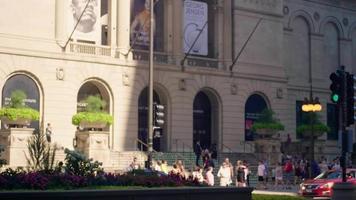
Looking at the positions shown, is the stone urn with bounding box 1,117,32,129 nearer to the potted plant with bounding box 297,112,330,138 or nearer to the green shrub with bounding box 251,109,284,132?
the green shrub with bounding box 251,109,284,132

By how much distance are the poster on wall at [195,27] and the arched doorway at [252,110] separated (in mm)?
5454

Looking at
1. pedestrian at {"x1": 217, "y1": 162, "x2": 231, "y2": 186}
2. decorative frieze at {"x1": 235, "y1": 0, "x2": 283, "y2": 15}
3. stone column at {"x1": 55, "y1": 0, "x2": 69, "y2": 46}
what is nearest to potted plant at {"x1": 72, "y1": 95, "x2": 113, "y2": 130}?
stone column at {"x1": 55, "y1": 0, "x2": 69, "y2": 46}

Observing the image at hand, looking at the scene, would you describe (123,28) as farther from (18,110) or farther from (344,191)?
(344,191)

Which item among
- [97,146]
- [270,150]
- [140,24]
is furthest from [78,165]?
[270,150]

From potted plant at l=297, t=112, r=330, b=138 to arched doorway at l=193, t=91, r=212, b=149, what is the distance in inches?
305

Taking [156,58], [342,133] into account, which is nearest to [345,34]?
[156,58]

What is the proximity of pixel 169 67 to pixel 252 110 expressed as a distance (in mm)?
9039

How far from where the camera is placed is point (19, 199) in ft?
49.3

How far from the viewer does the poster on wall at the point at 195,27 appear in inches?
2050

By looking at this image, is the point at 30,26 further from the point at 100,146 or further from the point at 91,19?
the point at 100,146

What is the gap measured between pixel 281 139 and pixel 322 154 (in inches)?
169

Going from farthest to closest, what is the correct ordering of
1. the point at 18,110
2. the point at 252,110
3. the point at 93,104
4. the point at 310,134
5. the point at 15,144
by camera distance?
1. the point at 310,134
2. the point at 252,110
3. the point at 93,104
4. the point at 18,110
5. the point at 15,144

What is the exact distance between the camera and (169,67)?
5009 centimetres

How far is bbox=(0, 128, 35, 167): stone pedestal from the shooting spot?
38938 mm
